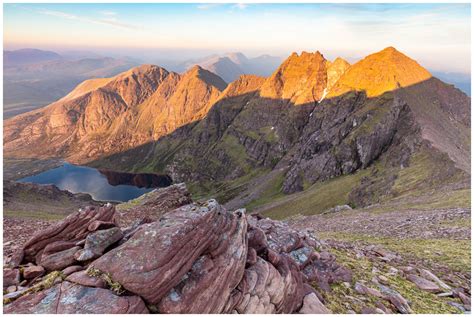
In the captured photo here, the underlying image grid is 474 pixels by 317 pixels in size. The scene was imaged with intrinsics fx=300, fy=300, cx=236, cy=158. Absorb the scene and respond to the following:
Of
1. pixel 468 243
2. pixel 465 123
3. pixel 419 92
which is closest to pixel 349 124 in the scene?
pixel 419 92

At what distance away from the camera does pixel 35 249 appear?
18781mm

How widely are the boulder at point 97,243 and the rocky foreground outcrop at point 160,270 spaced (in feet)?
0.17

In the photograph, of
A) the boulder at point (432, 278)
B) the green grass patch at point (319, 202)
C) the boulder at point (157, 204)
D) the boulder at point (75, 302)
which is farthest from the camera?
the green grass patch at point (319, 202)

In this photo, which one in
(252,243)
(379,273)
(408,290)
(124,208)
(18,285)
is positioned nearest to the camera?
(18,285)

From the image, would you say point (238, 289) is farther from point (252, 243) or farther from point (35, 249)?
point (35, 249)

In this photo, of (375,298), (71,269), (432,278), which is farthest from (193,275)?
(432,278)

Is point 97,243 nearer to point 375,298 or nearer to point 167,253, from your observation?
point 167,253

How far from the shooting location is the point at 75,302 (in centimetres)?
1351

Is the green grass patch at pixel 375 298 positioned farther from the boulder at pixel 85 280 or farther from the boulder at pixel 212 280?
the boulder at pixel 85 280

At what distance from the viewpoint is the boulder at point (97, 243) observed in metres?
16.0

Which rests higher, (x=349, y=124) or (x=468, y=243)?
(x=468, y=243)

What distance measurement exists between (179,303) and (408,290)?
17.9 m

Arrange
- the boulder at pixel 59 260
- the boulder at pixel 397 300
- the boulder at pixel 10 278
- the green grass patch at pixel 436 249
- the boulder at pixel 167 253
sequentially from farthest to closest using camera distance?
1. the green grass patch at pixel 436 249
2. the boulder at pixel 397 300
3. the boulder at pixel 59 260
4. the boulder at pixel 10 278
5. the boulder at pixel 167 253

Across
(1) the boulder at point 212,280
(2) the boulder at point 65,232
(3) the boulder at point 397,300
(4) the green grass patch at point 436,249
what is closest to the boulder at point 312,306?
(1) the boulder at point 212,280
